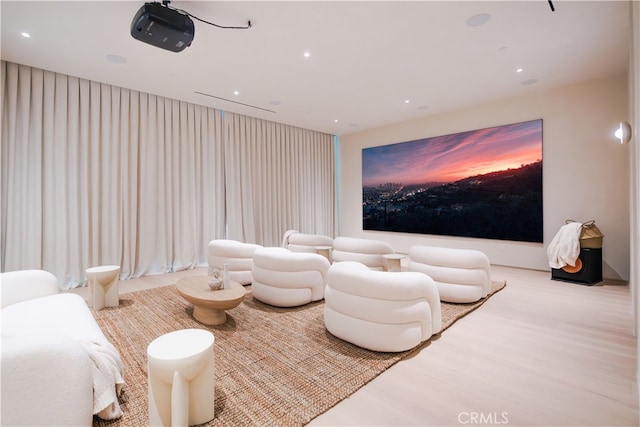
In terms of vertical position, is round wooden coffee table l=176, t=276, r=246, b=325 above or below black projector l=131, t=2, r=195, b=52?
below

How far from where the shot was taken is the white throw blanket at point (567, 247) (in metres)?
4.23

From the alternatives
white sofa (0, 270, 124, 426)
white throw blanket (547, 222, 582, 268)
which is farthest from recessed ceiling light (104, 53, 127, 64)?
white throw blanket (547, 222, 582, 268)

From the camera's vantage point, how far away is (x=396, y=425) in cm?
163

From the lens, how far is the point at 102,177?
4691mm

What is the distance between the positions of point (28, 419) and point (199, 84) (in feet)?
14.9

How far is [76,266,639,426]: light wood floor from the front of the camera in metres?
1.70

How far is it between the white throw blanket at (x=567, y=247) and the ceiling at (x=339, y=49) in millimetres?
2282

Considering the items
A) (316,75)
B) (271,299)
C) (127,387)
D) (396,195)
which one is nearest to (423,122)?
(396,195)

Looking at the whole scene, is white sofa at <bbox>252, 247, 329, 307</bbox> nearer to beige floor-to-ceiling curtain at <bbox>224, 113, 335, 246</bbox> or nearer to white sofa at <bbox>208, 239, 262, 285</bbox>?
white sofa at <bbox>208, 239, 262, 285</bbox>

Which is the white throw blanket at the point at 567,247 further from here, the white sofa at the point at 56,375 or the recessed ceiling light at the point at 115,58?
the recessed ceiling light at the point at 115,58

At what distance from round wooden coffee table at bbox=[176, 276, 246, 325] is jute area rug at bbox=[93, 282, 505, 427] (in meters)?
0.09

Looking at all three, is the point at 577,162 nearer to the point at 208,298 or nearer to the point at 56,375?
the point at 208,298

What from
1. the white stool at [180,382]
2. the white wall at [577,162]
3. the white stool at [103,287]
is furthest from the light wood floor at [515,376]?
the white stool at [103,287]

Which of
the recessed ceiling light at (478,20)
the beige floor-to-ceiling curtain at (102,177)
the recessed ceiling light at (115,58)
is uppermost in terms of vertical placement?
the recessed ceiling light at (115,58)
